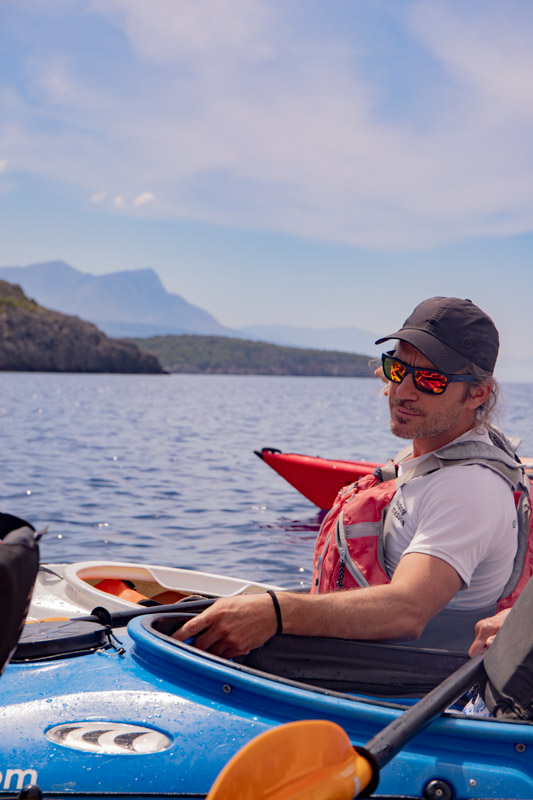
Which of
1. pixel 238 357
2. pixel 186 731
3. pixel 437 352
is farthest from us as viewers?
pixel 238 357

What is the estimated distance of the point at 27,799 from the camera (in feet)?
6.20

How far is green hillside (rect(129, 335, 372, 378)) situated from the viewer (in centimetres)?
14971

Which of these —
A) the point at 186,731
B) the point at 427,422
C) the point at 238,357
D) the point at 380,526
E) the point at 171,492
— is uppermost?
the point at 238,357

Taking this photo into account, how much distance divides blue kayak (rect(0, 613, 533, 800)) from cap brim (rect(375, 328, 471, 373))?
1.07m

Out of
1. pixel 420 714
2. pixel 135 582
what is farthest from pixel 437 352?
pixel 135 582

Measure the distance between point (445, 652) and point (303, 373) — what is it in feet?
515

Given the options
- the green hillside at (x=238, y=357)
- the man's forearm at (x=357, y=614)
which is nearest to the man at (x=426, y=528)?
the man's forearm at (x=357, y=614)

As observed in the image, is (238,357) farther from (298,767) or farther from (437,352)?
(298,767)

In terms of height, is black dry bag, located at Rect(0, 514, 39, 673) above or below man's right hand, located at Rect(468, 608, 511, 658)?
above

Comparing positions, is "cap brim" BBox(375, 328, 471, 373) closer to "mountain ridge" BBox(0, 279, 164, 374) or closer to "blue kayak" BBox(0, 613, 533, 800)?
"blue kayak" BBox(0, 613, 533, 800)

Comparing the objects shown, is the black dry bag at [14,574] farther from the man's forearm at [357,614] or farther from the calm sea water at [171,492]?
the calm sea water at [171,492]

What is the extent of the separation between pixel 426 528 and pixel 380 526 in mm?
268

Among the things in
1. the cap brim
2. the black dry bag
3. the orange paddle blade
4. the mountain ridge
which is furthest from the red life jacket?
the mountain ridge

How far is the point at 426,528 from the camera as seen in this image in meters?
2.28
